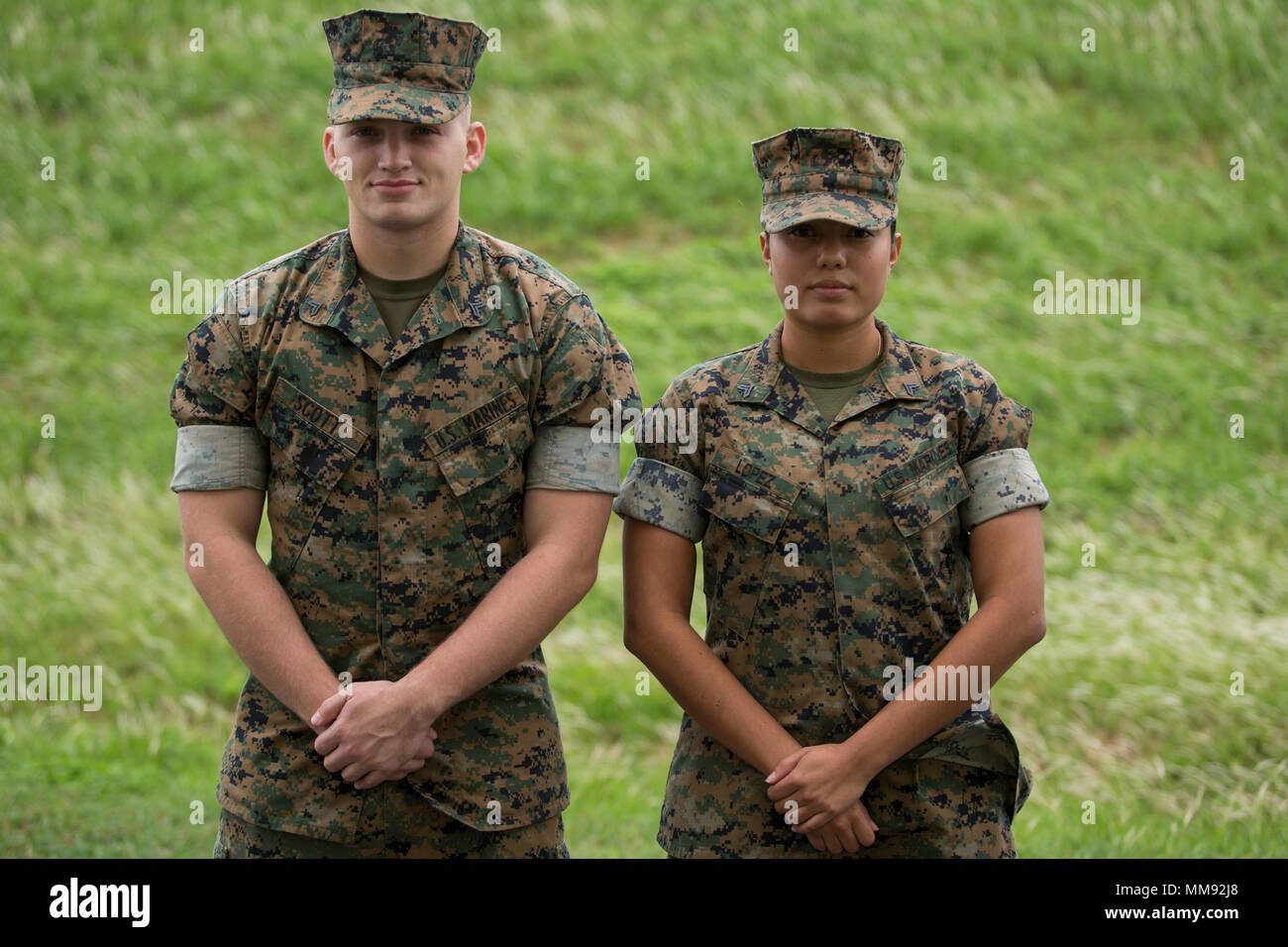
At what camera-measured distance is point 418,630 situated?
3.15 meters

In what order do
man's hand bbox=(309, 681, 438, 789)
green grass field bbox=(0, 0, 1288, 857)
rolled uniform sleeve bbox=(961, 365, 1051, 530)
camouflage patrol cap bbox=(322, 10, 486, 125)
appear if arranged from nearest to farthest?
1. man's hand bbox=(309, 681, 438, 789)
2. camouflage patrol cap bbox=(322, 10, 486, 125)
3. rolled uniform sleeve bbox=(961, 365, 1051, 530)
4. green grass field bbox=(0, 0, 1288, 857)

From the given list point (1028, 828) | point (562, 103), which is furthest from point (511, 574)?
point (562, 103)

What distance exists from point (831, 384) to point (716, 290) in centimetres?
619

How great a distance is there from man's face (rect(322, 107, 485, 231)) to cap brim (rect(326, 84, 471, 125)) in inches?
0.9

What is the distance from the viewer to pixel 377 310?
3.19 meters

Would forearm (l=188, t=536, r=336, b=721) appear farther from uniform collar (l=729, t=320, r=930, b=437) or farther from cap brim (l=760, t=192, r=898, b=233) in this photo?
cap brim (l=760, t=192, r=898, b=233)

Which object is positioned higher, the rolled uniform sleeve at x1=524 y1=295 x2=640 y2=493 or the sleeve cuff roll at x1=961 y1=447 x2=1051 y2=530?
the rolled uniform sleeve at x1=524 y1=295 x2=640 y2=493

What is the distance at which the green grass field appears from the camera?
238 inches

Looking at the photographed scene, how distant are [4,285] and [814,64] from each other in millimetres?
6298

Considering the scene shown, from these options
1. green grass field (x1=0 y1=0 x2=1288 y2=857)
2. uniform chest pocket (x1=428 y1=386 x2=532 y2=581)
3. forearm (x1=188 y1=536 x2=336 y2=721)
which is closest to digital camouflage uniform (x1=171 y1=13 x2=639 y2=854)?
uniform chest pocket (x1=428 y1=386 x2=532 y2=581)

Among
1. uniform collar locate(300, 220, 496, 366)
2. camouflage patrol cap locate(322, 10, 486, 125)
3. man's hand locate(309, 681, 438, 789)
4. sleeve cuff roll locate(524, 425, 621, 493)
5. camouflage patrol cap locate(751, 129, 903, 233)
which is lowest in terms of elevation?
man's hand locate(309, 681, 438, 789)

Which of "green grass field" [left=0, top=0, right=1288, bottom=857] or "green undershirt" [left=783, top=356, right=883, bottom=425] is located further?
"green grass field" [left=0, top=0, right=1288, bottom=857]

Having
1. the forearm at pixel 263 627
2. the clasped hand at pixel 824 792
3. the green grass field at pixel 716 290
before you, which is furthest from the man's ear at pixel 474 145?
the green grass field at pixel 716 290

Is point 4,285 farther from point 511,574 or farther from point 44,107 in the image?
point 511,574
